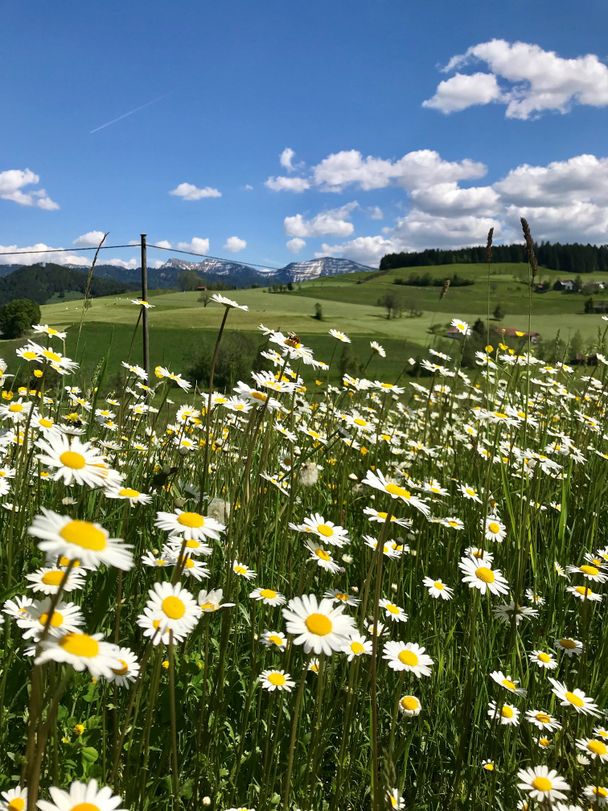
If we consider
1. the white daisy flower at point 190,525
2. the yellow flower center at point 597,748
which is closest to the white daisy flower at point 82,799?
the white daisy flower at point 190,525

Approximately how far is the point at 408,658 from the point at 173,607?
85 cm

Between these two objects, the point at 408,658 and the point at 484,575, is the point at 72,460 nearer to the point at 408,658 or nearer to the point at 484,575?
the point at 408,658

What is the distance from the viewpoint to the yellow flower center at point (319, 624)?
1.27m

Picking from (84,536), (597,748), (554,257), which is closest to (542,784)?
(597,748)

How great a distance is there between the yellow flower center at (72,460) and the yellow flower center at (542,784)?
1455mm

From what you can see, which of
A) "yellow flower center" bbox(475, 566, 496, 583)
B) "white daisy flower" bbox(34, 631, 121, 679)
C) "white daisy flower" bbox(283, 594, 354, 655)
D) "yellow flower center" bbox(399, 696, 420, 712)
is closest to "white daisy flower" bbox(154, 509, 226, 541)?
"white daisy flower" bbox(283, 594, 354, 655)

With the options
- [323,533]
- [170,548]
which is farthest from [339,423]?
[170,548]

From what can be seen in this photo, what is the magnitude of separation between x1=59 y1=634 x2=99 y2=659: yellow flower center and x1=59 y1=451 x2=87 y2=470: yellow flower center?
392 millimetres

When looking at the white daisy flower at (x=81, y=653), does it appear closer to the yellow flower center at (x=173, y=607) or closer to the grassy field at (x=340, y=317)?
the yellow flower center at (x=173, y=607)

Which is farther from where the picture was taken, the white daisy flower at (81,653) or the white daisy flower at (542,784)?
the white daisy flower at (542,784)

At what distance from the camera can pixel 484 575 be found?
2.12 m

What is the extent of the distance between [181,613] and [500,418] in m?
2.75

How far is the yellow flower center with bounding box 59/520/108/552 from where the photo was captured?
0.75m

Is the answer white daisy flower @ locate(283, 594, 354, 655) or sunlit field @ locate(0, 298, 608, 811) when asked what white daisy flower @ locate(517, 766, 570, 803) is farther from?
white daisy flower @ locate(283, 594, 354, 655)
